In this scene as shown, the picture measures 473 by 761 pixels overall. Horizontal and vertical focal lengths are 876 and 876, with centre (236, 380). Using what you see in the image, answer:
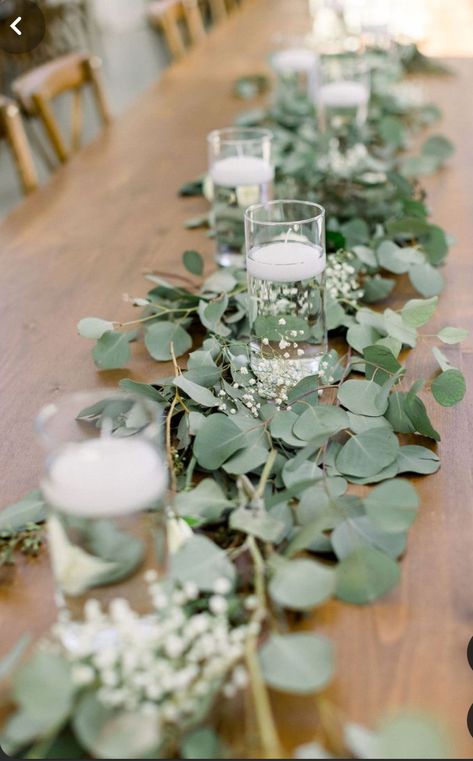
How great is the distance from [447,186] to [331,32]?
62.7 inches

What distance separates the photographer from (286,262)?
3.13 feet

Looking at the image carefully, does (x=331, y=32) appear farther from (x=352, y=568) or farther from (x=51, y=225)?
(x=352, y=568)

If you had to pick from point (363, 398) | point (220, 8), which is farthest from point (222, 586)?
point (220, 8)

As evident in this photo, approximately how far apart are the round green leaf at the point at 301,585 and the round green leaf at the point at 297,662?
4 centimetres

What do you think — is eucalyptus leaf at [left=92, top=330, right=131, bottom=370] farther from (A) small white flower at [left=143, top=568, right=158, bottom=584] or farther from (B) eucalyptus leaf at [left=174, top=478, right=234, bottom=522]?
(A) small white flower at [left=143, top=568, right=158, bottom=584]

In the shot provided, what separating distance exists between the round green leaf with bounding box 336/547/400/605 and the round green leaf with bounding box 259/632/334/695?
94 mm

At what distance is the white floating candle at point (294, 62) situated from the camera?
2.25 meters

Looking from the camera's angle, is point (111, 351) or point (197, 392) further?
point (111, 351)

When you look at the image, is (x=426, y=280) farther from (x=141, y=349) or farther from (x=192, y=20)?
(x=192, y=20)

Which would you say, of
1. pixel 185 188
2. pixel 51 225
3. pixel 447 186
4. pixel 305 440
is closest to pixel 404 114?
pixel 447 186

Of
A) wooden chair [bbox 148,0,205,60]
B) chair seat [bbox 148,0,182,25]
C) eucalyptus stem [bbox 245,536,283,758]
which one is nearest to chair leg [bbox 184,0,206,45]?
wooden chair [bbox 148,0,205,60]

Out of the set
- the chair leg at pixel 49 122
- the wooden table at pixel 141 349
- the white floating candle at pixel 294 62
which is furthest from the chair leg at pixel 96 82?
the white floating candle at pixel 294 62

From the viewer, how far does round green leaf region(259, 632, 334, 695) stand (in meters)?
0.54

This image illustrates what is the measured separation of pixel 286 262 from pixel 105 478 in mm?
437
